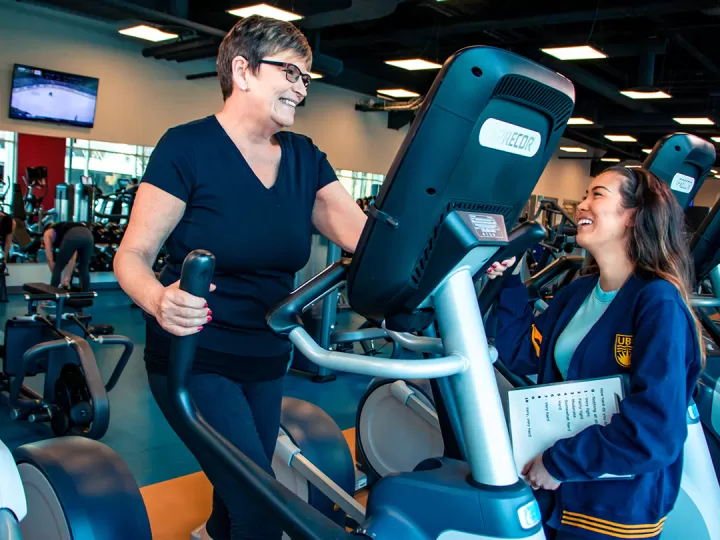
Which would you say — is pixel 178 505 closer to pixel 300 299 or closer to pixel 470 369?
pixel 300 299

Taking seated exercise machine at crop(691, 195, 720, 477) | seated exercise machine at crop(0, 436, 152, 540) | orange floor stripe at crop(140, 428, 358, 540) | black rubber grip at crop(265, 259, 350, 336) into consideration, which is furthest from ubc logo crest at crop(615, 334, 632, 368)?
orange floor stripe at crop(140, 428, 358, 540)

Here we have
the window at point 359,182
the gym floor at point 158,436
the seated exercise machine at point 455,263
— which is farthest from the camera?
the window at point 359,182

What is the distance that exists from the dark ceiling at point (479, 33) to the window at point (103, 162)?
1.47 m

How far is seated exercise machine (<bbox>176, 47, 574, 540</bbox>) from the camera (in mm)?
933

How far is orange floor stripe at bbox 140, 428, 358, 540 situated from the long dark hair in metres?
1.74

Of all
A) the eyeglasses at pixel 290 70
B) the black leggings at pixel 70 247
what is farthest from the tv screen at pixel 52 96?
the eyeglasses at pixel 290 70

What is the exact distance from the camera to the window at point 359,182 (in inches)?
509

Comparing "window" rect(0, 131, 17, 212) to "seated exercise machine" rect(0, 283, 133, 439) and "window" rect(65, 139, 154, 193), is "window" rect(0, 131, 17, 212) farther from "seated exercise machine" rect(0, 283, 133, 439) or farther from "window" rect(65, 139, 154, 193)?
"seated exercise machine" rect(0, 283, 133, 439)

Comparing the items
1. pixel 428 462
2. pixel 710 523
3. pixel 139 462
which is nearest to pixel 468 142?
pixel 428 462

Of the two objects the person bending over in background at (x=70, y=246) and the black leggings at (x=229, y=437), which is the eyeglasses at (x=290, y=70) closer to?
the black leggings at (x=229, y=437)

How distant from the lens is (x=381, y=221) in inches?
39.3

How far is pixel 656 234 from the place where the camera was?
1.68 meters

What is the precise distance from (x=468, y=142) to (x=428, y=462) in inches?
24.1

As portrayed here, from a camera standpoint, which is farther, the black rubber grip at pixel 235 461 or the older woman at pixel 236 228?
the older woman at pixel 236 228
